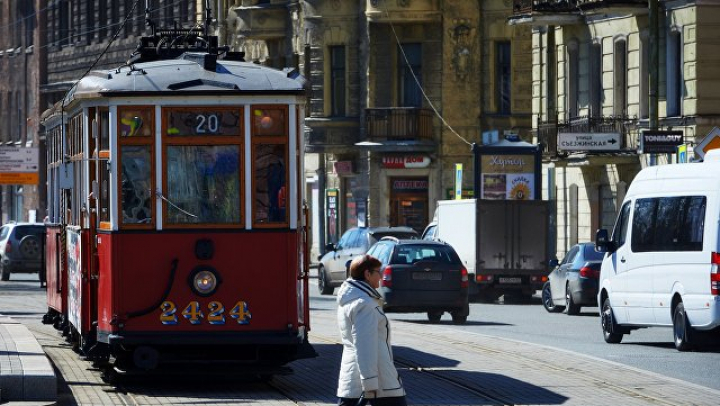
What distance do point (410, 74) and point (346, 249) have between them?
58.8ft

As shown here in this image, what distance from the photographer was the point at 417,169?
60500 millimetres

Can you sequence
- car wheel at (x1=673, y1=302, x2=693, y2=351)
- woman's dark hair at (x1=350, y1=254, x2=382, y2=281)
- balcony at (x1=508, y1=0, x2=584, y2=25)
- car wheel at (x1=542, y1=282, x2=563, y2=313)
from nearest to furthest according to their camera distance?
woman's dark hair at (x1=350, y1=254, x2=382, y2=281), car wheel at (x1=673, y1=302, x2=693, y2=351), car wheel at (x1=542, y1=282, x2=563, y2=313), balcony at (x1=508, y1=0, x2=584, y2=25)

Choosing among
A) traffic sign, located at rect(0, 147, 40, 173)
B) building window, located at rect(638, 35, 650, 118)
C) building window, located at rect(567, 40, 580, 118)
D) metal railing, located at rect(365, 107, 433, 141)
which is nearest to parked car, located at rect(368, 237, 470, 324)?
building window, located at rect(638, 35, 650, 118)

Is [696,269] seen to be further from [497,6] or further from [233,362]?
[497,6]

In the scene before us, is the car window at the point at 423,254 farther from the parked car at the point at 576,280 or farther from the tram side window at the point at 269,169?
the tram side window at the point at 269,169

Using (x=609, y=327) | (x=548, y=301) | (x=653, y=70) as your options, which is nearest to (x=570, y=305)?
(x=548, y=301)

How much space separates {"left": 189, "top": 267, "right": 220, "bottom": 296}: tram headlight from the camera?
58.9 feet

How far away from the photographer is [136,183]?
59.3ft

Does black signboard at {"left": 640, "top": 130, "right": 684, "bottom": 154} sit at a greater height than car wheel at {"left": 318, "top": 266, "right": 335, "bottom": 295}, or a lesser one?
greater

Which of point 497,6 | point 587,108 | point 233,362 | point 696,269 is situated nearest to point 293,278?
point 233,362

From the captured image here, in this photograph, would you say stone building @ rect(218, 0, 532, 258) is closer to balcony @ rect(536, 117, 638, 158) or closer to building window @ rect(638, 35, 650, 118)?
balcony @ rect(536, 117, 638, 158)

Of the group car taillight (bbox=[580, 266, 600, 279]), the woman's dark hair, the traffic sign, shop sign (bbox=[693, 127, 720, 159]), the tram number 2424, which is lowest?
car taillight (bbox=[580, 266, 600, 279])

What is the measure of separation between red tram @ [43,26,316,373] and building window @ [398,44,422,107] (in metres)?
41.8

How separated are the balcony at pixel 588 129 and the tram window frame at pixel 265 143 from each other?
29078 millimetres
